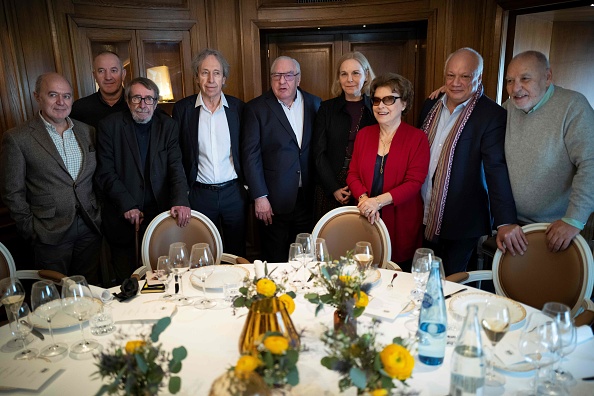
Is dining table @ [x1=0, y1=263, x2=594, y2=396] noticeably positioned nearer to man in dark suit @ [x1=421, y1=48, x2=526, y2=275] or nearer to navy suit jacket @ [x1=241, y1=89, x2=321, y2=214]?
man in dark suit @ [x1=421, y1=48, x2=526, y2=275]

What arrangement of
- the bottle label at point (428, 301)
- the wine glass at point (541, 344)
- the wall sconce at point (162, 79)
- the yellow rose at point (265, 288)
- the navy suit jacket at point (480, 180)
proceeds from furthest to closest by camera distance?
1. the wall sconce at point (162, 79)
2. the navy suit jacket at point (480, 180)
3. the bottle label at point (428, 301)
4. the yellow rose at point (265, 288)
5. the wine glass at point (541, 344)

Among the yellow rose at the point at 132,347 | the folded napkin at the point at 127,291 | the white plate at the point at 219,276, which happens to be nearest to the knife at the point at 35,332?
the folded napkin at the point at 127,291

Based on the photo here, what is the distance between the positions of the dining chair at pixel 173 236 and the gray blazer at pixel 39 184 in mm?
648

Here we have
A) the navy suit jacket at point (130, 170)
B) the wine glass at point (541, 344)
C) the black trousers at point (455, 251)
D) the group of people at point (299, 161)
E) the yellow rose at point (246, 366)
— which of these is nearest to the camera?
the yellow rose at point (246, 366)

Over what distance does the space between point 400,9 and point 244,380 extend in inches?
148

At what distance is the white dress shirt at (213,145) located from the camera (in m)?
3.16

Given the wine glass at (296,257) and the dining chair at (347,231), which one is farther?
the dining chair at (347,231)

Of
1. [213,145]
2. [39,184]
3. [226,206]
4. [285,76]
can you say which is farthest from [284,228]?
[39,184]

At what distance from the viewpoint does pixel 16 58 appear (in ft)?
11.4

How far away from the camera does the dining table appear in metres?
1.24

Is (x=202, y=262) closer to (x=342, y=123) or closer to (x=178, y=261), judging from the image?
(x=178, y=261)

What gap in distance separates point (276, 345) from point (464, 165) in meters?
2.03

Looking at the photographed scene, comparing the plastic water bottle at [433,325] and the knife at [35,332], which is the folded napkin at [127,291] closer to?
the knife at [35,332]

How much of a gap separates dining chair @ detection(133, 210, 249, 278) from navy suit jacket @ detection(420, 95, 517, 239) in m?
1.35
